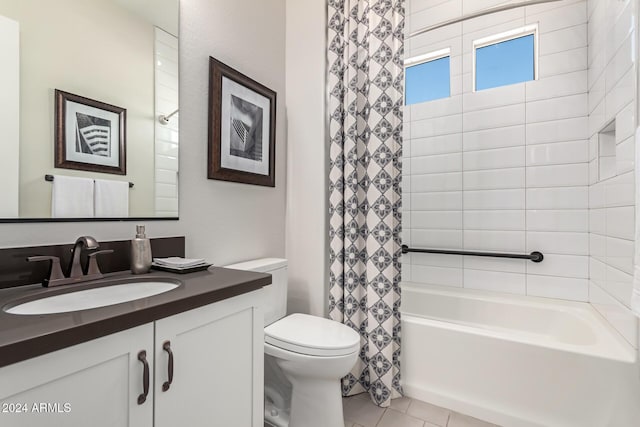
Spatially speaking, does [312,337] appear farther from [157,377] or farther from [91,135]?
[91,135]

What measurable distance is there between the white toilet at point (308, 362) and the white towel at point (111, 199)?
2.06ft

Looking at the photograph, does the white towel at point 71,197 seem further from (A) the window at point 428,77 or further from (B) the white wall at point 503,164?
(A) the window at point 428,77

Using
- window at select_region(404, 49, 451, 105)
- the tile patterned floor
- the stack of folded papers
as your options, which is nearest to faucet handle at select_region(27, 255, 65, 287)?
the stack of folded papers

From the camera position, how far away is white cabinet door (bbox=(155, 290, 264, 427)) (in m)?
0.80

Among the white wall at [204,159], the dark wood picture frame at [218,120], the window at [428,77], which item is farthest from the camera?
the window at [428,77]

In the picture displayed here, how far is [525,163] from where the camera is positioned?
7.25ft

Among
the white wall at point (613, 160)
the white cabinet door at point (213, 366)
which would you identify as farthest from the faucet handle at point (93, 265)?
the white wall at point (613, 160)

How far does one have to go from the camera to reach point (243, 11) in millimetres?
1762

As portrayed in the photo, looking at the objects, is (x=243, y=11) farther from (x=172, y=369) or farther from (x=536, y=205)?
(x=536, y=205)

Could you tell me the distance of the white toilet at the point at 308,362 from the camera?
1359mm

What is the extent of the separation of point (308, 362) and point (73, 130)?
1.30m

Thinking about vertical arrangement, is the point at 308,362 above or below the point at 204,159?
below

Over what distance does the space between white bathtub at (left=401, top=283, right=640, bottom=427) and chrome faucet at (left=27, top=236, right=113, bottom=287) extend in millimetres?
1592

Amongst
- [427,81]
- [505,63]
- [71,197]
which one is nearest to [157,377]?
[71,197]
